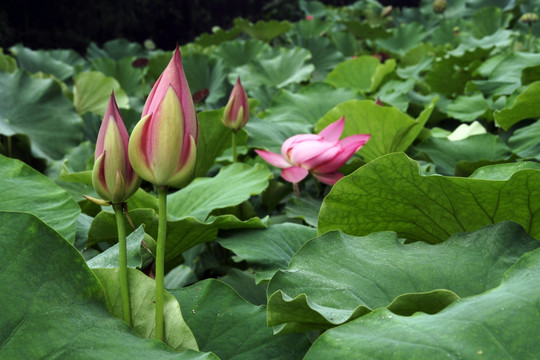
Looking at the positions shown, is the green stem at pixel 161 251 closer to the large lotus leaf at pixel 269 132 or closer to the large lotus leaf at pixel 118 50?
the large lotus leaf at pixel 269 132

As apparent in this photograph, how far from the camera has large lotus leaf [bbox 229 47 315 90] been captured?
258 cm

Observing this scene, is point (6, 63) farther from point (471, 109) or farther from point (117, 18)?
point (117, 18)

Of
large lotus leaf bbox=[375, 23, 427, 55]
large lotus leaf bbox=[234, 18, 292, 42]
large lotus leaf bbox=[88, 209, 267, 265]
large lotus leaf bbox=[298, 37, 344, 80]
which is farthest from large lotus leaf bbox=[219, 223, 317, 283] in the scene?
large lotus leaf bbox=[234, 18, 292, 42]

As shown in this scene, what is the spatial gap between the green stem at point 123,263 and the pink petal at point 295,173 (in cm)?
A: 48

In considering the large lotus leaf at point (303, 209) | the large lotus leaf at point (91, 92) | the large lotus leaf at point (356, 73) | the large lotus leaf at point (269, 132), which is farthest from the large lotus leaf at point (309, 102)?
the large lotus leaf at point (91, 92)

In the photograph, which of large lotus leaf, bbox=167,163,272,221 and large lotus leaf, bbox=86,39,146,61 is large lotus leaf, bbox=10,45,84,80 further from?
large lotus leaf, bbox=167,163,272,221

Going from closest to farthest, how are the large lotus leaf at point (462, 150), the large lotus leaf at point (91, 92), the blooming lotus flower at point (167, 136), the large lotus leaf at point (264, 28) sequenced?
the blooming lotus flower at point (167, 136), the large lotus leaf at point (462, 150), the large lotus leaf at point (91, 92), the large lotus leaf at point (264, 28)

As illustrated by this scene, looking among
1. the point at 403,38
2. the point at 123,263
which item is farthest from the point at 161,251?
the point at 403,38

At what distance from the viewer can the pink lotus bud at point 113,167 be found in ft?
1.93

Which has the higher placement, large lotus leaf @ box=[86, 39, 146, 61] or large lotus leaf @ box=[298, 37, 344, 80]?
large lotus leaf @ box=[298, 37, 344, 80]

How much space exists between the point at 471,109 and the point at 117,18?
8.61m

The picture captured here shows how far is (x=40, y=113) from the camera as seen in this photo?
1795 mm

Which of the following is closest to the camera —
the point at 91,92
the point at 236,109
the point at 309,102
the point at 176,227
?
the point at 176,227

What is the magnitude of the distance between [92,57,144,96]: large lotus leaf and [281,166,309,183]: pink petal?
2.05 meters
